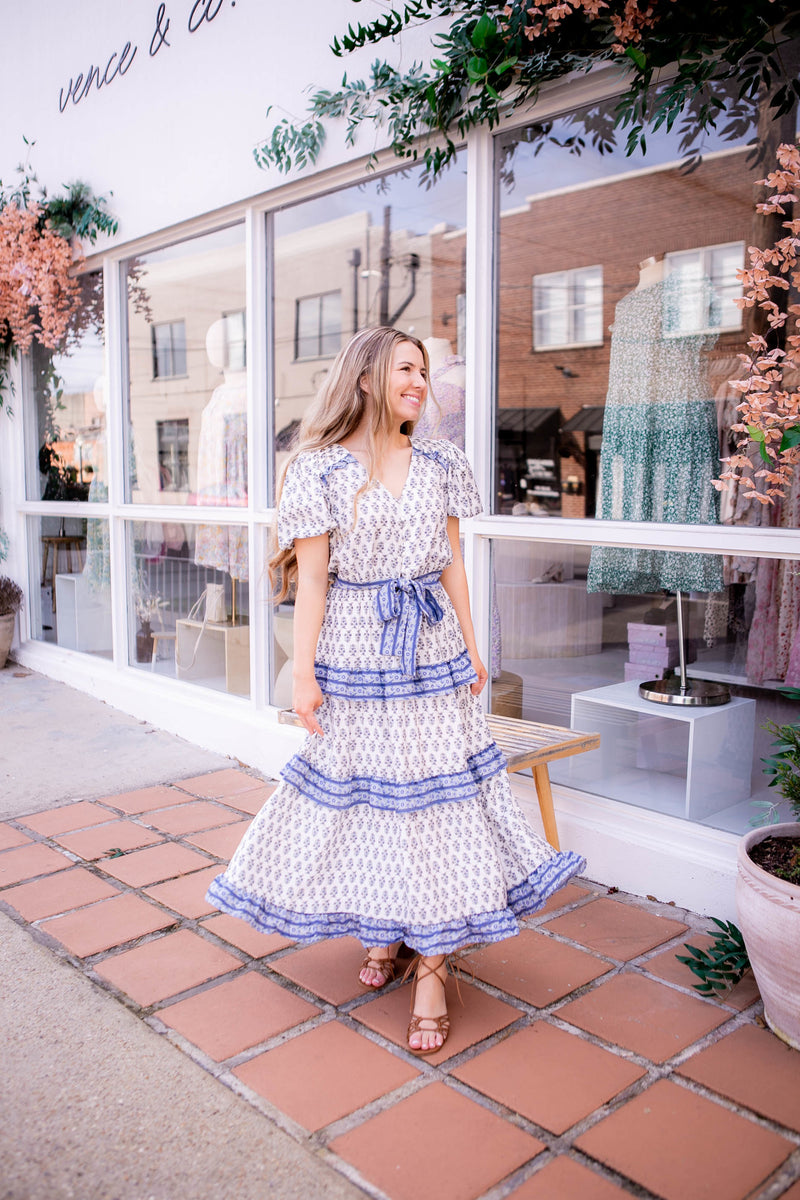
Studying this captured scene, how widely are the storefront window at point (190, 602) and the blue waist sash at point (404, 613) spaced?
2.30 meters

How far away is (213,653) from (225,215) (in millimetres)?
1987

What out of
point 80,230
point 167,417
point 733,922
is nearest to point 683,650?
point 733,922

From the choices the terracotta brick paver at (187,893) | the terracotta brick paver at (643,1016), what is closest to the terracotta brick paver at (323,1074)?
the terracotta brick paver at (643,1016)

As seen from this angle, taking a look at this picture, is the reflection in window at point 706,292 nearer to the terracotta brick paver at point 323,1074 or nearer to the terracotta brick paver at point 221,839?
the terracotta brick paver at point 221,839

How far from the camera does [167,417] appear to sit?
15.6 feet

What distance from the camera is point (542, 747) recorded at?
2.71 m

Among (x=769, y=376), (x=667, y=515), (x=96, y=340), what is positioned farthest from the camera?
(x=96, y=340)

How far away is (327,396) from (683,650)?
1.61 meters

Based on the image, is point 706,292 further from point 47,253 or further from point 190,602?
point 47,253

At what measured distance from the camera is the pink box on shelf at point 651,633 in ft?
10.2

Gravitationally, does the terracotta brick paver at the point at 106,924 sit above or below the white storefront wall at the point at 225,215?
below

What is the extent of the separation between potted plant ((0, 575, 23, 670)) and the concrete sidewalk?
3654 mm

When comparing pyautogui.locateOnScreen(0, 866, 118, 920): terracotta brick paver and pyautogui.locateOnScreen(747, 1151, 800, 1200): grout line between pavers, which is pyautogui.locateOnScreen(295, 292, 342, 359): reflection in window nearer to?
pyautogui.locateOnScreen(0, 866, 118, 920): terracotta brick paver

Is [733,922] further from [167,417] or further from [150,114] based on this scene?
[150,114]
